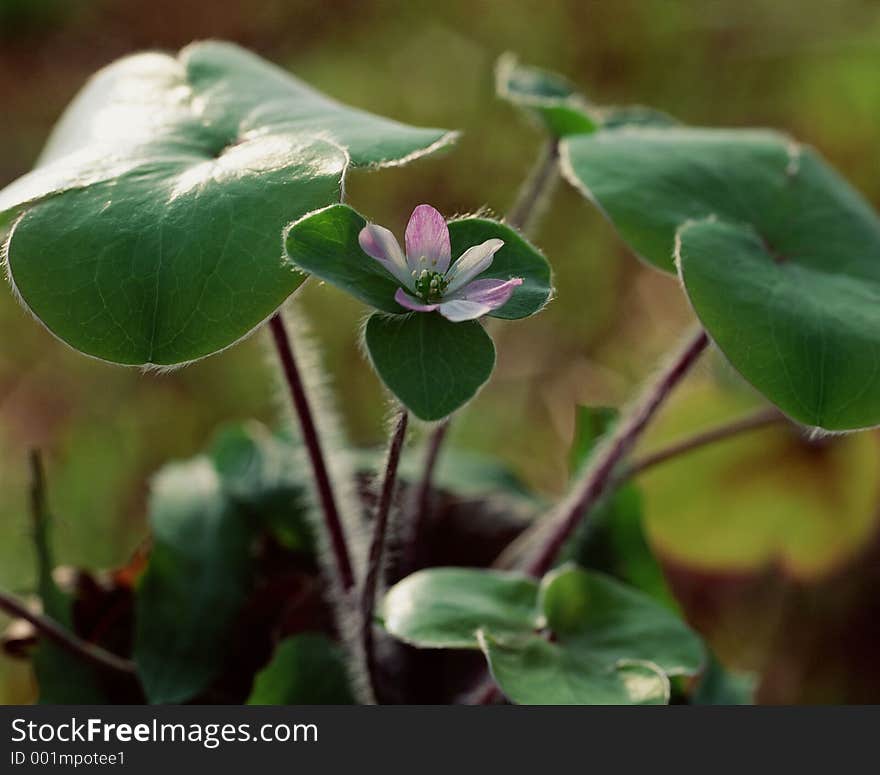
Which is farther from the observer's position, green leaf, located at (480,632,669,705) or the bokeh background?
the bokeh background

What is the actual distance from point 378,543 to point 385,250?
125mm

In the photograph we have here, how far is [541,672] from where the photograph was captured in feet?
1.28

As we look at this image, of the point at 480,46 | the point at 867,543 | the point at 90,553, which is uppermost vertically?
the point at 480,46

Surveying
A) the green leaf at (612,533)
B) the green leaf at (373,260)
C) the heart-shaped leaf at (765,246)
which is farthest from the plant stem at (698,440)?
the green leaf at (373,260)

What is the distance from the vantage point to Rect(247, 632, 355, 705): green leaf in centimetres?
44

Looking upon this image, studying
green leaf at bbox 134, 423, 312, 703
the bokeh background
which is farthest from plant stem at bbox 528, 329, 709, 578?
the bokeh background

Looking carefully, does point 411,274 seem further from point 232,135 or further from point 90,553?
point 90,553

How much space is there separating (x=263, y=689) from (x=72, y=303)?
0.65 ft

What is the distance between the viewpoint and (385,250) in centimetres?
30

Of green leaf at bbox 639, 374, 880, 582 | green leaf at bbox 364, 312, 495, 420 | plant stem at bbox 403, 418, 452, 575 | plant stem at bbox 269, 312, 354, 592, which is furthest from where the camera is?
green leaf at bbox 639, 374, 880, 582

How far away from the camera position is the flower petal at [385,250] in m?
0.30

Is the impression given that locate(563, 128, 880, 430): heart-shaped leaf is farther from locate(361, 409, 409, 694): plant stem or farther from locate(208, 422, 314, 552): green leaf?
locate(208, 422, 314, 552): green leaf

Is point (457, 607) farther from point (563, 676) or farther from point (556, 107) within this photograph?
point (556, 107)

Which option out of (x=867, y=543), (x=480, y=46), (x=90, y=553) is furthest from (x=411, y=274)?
(x=480, y=46)
